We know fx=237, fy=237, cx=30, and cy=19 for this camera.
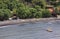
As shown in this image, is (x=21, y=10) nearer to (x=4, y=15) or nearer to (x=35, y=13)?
(x=35, y=13)

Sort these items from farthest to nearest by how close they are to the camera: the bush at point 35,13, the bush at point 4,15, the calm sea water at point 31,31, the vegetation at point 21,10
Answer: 1. the bush at point 35,13
2. the vegetation at point 21,10
3. the bush at point 4,15
4. the calm sea water at point 31,31

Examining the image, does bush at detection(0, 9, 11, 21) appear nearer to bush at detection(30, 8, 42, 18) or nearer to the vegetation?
the vegetation

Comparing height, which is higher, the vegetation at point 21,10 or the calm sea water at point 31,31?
the vegetation at point 21,10

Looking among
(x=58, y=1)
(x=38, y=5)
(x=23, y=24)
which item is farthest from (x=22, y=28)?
(x=58, y=1)

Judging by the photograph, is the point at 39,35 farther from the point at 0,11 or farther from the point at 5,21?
the point at 0,11

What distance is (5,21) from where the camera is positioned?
49.9ft

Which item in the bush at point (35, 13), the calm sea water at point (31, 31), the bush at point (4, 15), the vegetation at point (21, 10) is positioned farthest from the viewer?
the bush at point (35, 13)

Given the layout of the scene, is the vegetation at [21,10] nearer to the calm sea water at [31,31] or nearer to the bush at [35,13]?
the bush at [35,13]

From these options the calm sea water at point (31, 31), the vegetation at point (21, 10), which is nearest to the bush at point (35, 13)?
the vegetation at point (21, 10)

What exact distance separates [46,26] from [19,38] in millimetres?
3726

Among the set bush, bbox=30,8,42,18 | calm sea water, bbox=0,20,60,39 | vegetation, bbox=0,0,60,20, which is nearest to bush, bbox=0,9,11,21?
vegetation, bbox=0,0,60,20

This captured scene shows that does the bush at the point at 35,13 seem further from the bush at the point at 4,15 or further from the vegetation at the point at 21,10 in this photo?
the bush at the point at 4,15

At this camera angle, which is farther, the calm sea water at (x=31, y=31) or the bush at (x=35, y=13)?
the bush at (x=35, y=13)

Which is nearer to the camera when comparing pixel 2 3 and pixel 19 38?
pixel 19 38
